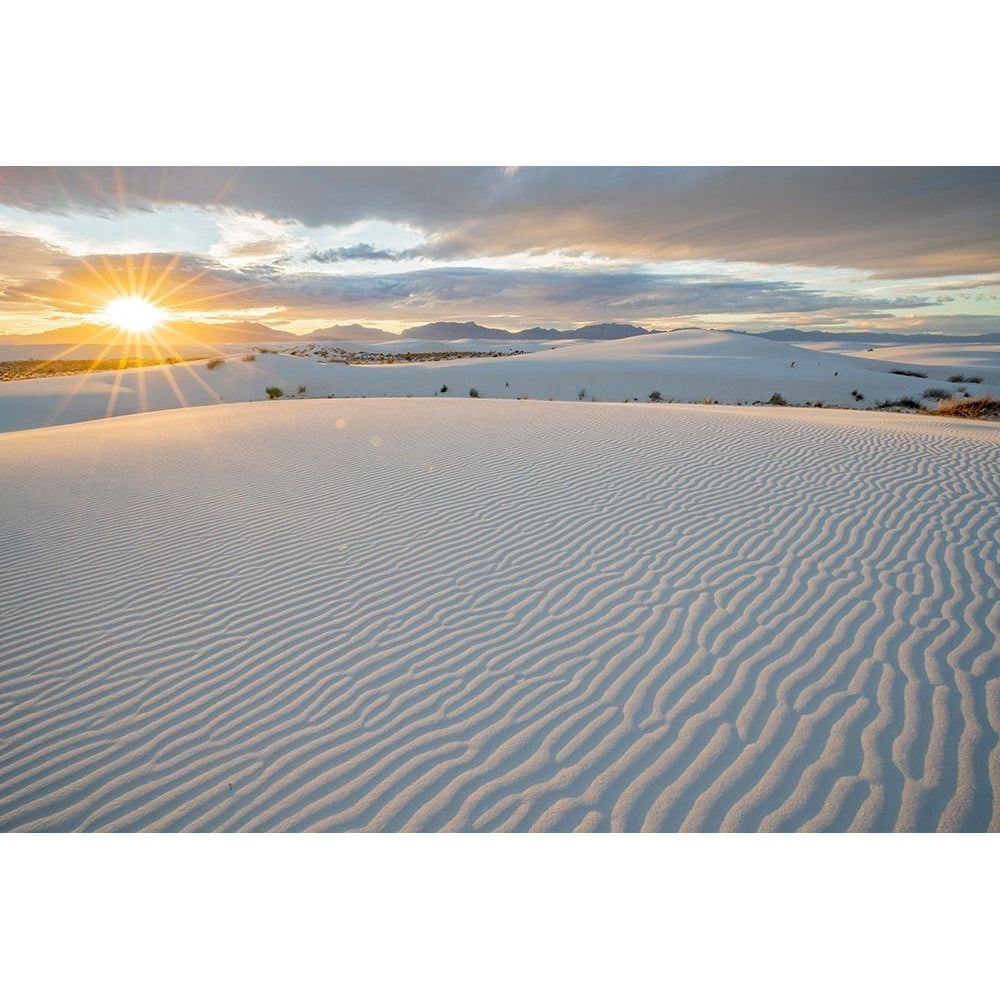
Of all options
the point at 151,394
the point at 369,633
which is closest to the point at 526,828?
the point at 369,633

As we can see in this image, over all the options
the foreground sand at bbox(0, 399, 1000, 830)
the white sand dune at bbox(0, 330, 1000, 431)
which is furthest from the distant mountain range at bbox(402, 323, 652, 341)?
the foreground sand at bbox(0, 399, 1000, 830)

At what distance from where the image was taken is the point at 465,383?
942 inches

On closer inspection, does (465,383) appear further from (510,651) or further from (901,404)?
(510,651)

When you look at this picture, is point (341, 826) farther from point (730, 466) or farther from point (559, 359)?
point (559, 359)

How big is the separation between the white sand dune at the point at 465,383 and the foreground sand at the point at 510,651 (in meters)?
15.6

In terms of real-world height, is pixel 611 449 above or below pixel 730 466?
above

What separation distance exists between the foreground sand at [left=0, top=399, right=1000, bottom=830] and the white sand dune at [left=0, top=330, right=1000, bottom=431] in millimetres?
15619

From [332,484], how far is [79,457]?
5150 mm

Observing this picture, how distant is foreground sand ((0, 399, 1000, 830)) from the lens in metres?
2.65

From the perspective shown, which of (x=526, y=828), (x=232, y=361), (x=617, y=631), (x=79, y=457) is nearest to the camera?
(x=526, y=828)

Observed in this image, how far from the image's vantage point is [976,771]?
2639 millimetres

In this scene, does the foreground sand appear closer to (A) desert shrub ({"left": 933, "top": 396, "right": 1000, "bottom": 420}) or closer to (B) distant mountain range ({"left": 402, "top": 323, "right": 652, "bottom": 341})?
(A) desert shrub ({"left": 933, "top": 396, "right": 1000, "bottom": 420})

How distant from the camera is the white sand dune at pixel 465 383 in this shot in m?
20.2

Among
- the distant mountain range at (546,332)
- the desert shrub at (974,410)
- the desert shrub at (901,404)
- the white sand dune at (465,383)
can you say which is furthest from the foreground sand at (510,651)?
the distant mountain range at (546,332)
